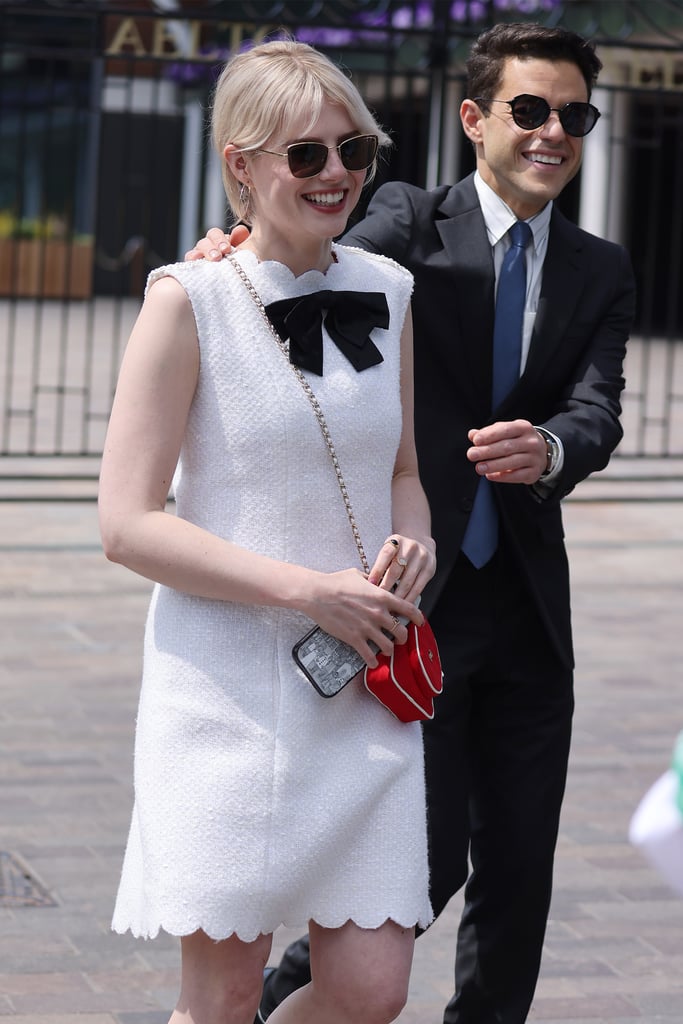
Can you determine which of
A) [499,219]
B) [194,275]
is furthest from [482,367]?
[194,275]

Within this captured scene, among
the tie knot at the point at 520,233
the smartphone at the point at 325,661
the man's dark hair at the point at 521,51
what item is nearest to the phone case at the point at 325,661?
the smartphone at the point at 325,661

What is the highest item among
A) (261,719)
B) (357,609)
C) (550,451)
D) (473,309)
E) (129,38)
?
(129,38)

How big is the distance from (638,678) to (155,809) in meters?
4.28

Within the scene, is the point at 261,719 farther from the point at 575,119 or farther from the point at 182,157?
the point at 182,157

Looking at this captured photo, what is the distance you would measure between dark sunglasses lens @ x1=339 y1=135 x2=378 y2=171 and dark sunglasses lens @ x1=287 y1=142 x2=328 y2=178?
4 centimetres

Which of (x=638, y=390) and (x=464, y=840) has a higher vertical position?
(x=464, y=840)

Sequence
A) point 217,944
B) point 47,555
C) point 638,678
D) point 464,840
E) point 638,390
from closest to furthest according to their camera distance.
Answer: point 217,944 < point 464,840 < point 638,678 < point 47,555 < point 638,390

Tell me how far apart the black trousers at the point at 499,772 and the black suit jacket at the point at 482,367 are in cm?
6

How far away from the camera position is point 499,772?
10.4ft

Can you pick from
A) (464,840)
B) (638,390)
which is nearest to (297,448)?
(464,840)

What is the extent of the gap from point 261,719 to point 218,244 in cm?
75

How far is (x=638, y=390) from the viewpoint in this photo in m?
16.0

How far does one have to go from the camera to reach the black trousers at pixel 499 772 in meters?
3.10

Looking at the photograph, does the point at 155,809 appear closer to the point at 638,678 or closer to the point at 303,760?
the point at 303,760
